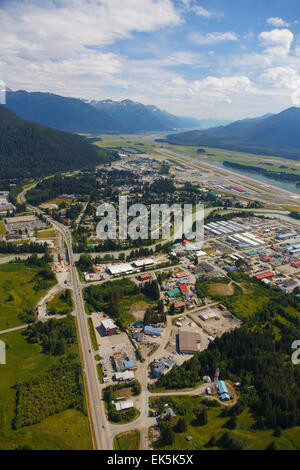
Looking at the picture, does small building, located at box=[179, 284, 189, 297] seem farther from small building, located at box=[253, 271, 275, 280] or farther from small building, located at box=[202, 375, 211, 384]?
small building, located at box=[202, 375, 211, 384]

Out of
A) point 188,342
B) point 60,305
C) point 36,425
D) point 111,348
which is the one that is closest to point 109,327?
point 111,348

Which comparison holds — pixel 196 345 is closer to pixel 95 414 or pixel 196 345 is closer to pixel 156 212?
pixel 95 414

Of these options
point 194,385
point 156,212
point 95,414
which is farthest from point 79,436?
point 156,212

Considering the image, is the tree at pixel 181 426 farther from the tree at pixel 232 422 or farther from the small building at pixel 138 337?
the small building at pixel 138 337

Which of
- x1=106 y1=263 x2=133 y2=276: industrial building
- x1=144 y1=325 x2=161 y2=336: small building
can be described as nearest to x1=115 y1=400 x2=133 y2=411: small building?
x1=144 y1=325 x2=161 y2=336: small building

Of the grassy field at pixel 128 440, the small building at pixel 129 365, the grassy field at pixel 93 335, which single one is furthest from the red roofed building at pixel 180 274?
the grassy field at pixel 128 440

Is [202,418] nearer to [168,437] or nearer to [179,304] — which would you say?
[168,437]
